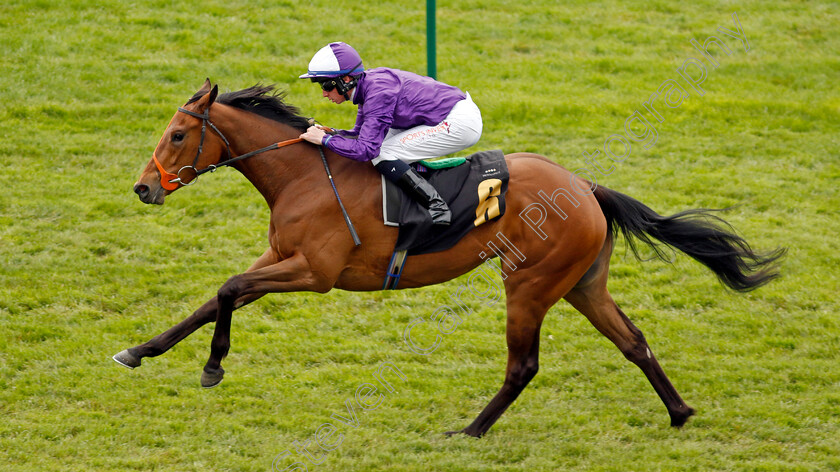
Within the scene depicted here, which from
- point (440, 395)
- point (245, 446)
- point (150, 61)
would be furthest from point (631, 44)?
point (245, 446)

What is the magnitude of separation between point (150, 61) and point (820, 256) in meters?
8.67

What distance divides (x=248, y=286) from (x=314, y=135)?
1.05 meters

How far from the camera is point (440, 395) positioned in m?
6.88

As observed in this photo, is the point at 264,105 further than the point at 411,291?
No

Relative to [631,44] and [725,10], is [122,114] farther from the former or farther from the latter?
[725,10]

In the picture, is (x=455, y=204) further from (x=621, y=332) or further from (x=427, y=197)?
(x=621, y=332)

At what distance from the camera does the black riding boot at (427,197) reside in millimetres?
5805

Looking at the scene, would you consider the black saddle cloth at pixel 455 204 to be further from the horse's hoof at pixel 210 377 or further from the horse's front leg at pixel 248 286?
the horse's hoof at pixel 210 377

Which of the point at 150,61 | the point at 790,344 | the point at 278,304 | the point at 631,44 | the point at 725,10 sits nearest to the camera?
the point at 790,344

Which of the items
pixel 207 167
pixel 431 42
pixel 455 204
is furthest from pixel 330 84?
pixel 431 42

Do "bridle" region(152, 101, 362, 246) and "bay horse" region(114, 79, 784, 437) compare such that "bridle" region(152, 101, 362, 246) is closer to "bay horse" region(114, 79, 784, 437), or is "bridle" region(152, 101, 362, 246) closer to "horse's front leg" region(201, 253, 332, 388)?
"bay horse" region(114, 79, 784, 437)

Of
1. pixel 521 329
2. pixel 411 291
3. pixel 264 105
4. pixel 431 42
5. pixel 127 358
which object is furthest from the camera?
pixel 431 42

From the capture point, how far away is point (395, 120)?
19.5ft

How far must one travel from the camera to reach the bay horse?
18.6 feet
